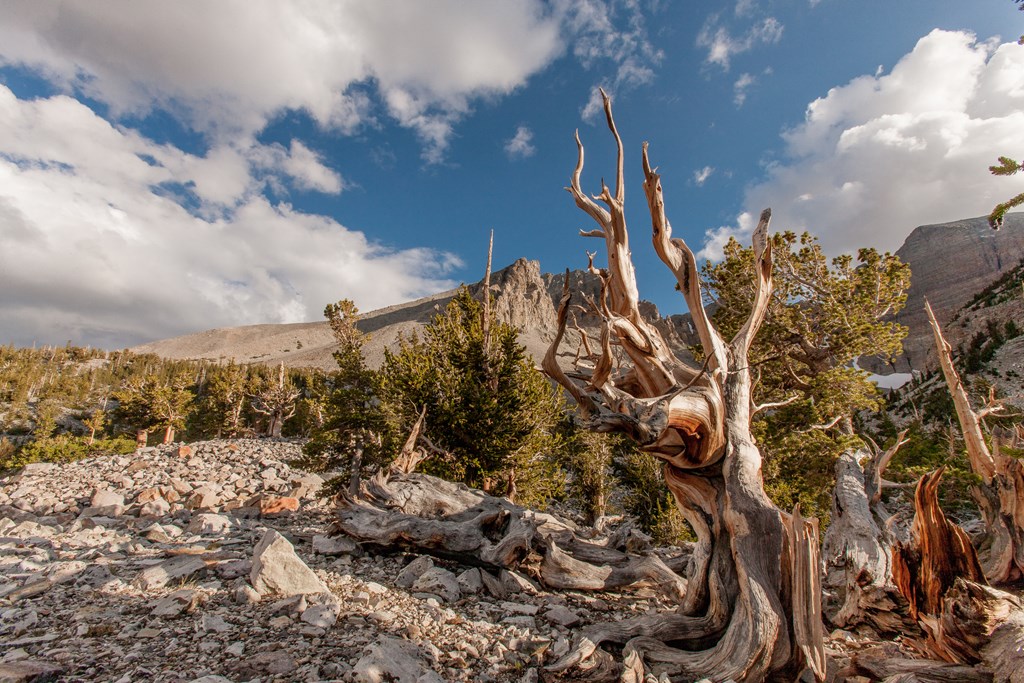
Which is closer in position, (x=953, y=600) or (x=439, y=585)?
(x=953, y=600)

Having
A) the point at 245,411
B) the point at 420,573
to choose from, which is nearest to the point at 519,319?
the point at 245,411

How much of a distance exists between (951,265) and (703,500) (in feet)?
342

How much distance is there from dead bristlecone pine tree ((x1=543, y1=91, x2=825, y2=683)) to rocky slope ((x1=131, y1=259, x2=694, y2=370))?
102 m

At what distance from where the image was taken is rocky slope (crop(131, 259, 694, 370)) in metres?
125

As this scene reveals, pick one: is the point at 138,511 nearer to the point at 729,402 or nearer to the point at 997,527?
the point at 729,402

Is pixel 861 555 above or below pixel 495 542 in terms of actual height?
below

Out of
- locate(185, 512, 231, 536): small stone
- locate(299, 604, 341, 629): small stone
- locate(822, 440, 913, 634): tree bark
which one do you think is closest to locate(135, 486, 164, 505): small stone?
locate(185, 512, 231, 536): small stone

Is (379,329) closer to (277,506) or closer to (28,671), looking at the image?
(277,506)

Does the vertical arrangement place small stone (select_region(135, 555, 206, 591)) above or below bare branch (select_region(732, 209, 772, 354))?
below

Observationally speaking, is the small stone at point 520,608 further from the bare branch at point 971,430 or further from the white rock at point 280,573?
the bare branch at point 971,430

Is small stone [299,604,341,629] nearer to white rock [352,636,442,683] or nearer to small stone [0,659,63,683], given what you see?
white rock [352,636,442,683]

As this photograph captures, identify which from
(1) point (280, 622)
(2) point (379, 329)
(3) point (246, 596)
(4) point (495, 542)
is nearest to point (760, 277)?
(4) point (495, 542)

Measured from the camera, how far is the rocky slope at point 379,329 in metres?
125

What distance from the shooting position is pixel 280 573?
16.5ft
